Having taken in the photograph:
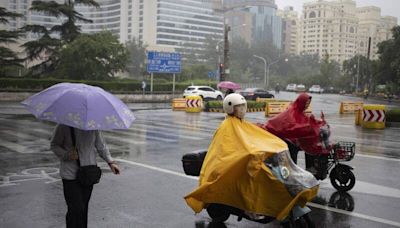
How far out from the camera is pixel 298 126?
686cm

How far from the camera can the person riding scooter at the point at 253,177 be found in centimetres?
464

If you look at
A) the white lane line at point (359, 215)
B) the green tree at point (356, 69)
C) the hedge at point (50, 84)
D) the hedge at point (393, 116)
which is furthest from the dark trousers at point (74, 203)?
the green tree at point (356, 69)

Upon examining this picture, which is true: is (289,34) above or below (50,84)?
above

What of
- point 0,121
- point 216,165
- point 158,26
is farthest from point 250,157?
point 158,26

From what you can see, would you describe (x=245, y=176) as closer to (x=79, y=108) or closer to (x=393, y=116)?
(x=79, y=108)

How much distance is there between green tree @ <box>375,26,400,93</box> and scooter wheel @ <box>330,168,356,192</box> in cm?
4822

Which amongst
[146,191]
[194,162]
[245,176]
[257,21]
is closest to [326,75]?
[257,21]

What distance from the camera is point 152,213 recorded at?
6426 mm

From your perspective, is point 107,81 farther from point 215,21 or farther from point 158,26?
point 215,21

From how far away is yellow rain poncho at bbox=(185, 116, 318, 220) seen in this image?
4.63 meters

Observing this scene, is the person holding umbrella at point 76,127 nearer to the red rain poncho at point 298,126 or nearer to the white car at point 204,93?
the red rain poncho at point 298,126

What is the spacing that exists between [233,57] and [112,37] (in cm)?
6335

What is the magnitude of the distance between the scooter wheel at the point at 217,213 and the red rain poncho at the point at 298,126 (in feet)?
5.42

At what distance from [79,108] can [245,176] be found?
178 cm
